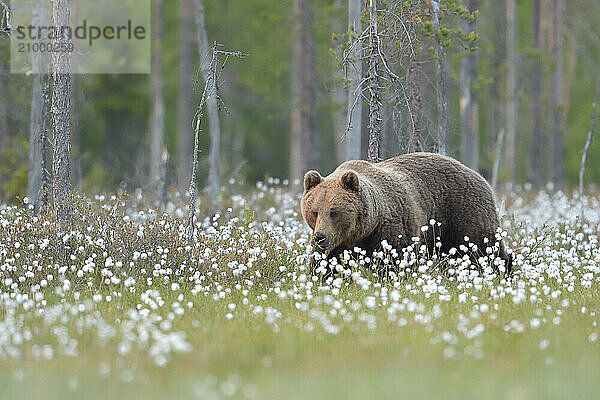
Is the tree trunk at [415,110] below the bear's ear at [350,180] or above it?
above

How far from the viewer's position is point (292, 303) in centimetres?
803

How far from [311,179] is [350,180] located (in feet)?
1.69

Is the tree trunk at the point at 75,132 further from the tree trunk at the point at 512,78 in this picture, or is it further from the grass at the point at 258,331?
the tree trunk at the point at 512,78

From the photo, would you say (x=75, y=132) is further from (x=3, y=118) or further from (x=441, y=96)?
(x=441, y=96)

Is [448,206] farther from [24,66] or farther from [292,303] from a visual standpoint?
[24,66]

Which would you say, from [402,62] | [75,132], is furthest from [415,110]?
[75,132]

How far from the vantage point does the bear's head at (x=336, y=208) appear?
30.1 ft

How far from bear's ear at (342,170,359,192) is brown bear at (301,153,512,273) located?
0.01 m

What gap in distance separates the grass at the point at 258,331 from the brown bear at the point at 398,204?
1.55 feet

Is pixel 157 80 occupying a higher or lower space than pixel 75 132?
higher

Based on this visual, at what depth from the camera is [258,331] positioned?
22.3ft

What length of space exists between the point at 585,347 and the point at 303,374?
2.40 metres

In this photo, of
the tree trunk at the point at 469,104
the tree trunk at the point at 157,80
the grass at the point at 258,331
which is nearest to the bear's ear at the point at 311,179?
the grass at the point at 258,331

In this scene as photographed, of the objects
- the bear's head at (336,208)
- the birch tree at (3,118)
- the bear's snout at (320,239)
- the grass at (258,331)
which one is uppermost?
the birch tree at (3,118)
